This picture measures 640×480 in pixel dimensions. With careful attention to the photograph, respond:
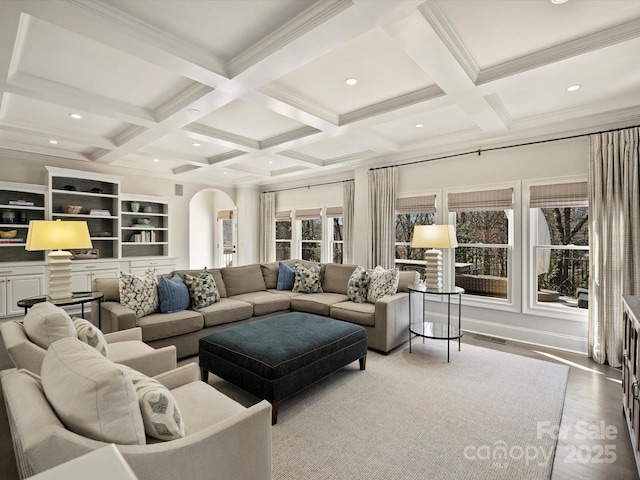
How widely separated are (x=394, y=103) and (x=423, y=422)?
2850mm

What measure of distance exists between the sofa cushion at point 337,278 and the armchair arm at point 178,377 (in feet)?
9.52

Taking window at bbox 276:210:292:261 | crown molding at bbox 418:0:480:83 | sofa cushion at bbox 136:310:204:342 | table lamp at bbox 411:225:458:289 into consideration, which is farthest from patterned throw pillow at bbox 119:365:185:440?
window at bbox 276:210:292:261

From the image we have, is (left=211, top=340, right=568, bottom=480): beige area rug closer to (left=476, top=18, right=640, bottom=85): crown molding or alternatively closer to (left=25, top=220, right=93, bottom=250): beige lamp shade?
(left=25, top=220, right=93, bottom=250): beige lamp shade

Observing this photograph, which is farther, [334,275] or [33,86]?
[334,275]

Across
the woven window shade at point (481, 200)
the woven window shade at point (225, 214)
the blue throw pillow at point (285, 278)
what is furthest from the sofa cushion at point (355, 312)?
the woven window shade at point (225, 214)

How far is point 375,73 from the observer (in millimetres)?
2768

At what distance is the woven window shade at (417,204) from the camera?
189 inches

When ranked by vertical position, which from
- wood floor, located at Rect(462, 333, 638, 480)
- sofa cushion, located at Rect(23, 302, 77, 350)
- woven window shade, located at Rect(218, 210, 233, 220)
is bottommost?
wood floor, located at Rect(462, 333, 638, 480)

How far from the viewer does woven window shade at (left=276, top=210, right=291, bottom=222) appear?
725 centimetres

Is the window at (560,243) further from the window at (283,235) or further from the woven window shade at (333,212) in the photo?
the window at (283,235)

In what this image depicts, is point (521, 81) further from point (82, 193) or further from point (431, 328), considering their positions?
point (82, 193)

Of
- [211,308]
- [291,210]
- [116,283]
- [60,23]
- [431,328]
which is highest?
[60,23]

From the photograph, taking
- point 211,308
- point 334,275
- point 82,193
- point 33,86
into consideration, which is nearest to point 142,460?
point 211,308

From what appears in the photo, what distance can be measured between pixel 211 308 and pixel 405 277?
2427 millimetres
